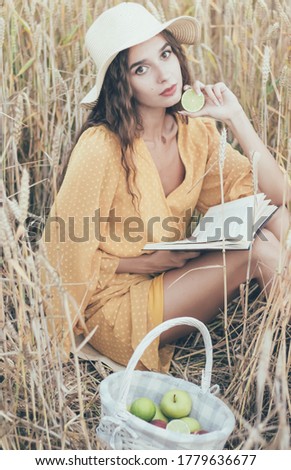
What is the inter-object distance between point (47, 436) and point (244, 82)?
1223 millimetres

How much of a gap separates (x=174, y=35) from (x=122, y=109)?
253 millimetres

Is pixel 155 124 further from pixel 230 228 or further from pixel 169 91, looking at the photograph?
pixel 230 228

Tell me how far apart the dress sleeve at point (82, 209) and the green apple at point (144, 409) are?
0.91ft

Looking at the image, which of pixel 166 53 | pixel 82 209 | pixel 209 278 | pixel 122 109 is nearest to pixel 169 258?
pixel 209 278

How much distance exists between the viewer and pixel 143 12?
A: 66.1 inches

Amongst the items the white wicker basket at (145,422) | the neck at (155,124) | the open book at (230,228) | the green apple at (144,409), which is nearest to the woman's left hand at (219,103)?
the neck at (155,124)

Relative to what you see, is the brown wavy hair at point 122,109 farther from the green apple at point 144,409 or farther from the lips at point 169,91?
the green apple at point 144,409

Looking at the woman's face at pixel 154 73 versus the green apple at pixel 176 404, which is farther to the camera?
the woman's face at pixel 154 73

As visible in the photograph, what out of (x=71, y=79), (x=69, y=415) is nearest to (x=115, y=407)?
(x=69, y=415)

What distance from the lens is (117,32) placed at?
Answer: 1.62 meters

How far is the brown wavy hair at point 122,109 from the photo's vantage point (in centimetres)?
164

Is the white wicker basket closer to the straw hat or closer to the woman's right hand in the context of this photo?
the woman's right hand

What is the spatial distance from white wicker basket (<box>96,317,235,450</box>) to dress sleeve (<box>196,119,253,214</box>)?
1.72 feet
